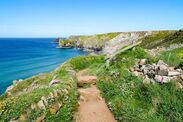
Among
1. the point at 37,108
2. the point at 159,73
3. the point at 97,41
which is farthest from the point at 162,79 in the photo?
the point at 97,41

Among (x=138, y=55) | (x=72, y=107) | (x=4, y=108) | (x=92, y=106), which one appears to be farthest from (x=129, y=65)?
(x=4, y=108)

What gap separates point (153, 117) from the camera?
1224 cm

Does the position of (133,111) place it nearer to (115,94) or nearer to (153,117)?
(153,117)

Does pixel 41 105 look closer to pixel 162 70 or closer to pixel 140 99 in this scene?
pixel 140 99

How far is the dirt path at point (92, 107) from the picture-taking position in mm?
13954

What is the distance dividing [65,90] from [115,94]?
117 inches

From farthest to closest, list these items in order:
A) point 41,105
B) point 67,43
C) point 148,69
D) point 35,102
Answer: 1. point 67,43
2. point 148,69
3. point 41,105
4. point 35,102

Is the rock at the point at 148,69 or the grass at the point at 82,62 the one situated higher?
the rock at the point at 148,69

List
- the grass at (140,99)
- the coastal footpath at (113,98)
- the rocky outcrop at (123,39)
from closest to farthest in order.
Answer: the coastal footpath at (113,98) → the grass at (140,99) → the rocky outcrop at (123,39)

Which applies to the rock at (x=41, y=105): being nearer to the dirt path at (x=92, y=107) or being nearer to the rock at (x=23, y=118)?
the rock at (x=23, y=118)

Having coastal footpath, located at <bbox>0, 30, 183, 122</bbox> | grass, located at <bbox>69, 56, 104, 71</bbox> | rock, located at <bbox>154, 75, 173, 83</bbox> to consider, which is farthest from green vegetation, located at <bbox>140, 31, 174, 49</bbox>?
rock, located at <bbox>154, 75, 173, 83</bbox>

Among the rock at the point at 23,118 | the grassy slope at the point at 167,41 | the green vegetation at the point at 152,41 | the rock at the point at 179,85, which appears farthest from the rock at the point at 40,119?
the green vegetation at the point at 152,41

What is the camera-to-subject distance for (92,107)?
50.8ft

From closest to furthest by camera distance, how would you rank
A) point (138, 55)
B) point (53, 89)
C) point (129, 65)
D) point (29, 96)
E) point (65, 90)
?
point (29, 96)
point (53, 89)
point (65, 90)
point (129, 65)
point (138, 55)
